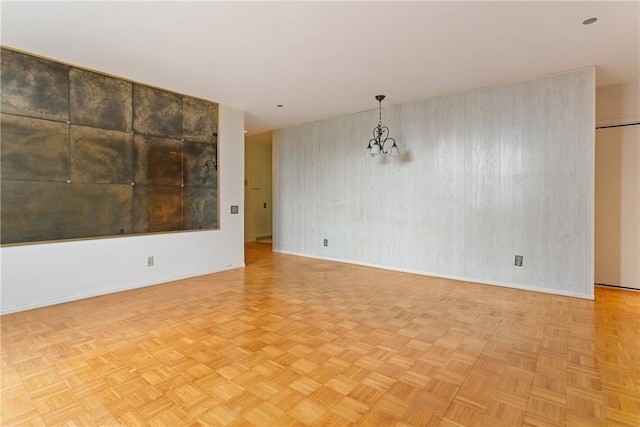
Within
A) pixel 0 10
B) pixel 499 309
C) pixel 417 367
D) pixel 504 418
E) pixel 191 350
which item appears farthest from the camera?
pixel 499 309

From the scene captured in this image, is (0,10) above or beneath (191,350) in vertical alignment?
above

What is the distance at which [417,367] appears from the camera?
212 cm

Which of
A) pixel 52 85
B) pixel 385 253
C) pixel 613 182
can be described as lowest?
pixel 385 253

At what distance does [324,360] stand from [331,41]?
8.98 feet

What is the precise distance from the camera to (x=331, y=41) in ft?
9.82

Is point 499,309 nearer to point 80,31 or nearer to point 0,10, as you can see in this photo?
point 80,31

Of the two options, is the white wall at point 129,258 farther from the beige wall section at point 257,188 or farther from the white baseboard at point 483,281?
the beige wall section at point 257,188

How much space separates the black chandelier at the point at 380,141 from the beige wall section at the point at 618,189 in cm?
261

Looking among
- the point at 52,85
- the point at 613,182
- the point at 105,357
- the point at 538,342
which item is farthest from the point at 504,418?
the point at 52,85

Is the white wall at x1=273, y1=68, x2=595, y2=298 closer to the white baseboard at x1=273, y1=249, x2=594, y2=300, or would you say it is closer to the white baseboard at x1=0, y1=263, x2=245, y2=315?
the white baseboard at x1=273, y1=249, x2=594, y2=300

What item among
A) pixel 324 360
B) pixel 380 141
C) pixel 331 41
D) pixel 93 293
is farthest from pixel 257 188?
pixel 324 360

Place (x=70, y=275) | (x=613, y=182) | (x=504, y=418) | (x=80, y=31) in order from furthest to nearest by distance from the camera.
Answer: (x=613, y=182) → (x=70, y=275) → (x=80, y=31) → (x=504, y=418)

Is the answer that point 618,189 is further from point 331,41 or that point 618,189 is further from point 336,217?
point 331,41

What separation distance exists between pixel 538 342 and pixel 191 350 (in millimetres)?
2665
